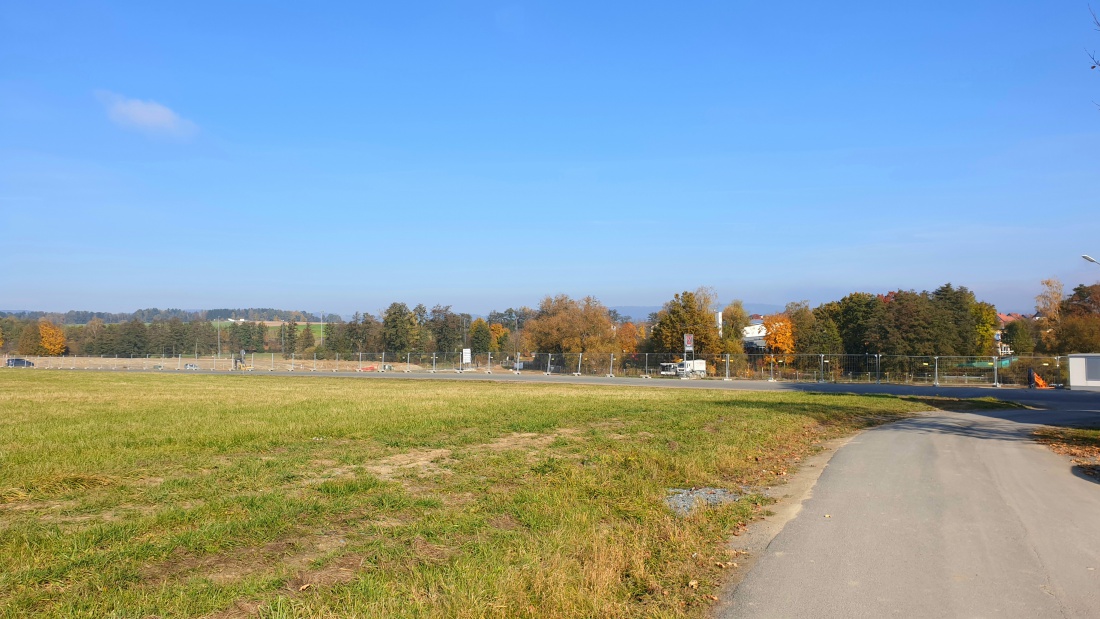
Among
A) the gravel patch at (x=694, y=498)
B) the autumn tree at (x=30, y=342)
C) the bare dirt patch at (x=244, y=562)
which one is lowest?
the gravel patch at (x=694, y=498)

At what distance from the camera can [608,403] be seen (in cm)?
2697

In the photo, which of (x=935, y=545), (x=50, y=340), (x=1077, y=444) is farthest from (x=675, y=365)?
(x=50, y=340)

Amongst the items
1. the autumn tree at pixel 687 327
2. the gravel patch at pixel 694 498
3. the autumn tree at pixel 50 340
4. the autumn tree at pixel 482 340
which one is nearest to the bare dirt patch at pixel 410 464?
the gravel patch at pixel 694 498

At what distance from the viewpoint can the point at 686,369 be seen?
2267 inches

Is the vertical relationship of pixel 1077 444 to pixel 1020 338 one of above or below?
below

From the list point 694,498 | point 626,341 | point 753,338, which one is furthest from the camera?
point 753,338

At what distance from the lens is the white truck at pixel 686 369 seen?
190 feet

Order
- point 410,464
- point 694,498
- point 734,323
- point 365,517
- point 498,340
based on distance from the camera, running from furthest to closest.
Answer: point 498,340
point 734,323
point 410,464
point 694,498
point 365,517

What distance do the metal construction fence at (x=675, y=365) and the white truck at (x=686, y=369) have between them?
82mm

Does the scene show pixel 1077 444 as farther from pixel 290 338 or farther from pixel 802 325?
pixel 290 338

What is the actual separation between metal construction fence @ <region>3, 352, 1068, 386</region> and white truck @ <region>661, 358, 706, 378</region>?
8 cm

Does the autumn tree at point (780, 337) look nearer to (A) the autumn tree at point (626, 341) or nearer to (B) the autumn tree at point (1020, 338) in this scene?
(A) the autumn tree at point (626, 341)

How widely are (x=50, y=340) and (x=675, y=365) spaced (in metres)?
117

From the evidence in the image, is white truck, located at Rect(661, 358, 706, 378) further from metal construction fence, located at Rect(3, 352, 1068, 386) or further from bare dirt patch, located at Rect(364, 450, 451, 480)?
bare dirt patch, located at Rect(364, 450, 451, 480)
